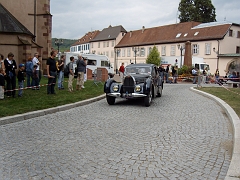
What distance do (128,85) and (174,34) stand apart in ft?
154

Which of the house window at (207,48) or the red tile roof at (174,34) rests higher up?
the red tile roof at (174,34)

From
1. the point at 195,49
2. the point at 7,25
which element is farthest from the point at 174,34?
the point at 7,25

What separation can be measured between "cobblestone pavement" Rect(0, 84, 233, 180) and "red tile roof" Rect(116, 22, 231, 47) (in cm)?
4205

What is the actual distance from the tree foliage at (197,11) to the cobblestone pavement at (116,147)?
57.3 meters

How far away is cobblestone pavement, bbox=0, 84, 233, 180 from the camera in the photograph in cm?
421

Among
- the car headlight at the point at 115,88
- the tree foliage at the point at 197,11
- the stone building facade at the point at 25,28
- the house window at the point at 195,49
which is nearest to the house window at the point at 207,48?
the house window at the point at 195,49

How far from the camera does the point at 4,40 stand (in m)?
23.5

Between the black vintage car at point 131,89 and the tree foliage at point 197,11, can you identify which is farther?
the tree foliage at point 197,11

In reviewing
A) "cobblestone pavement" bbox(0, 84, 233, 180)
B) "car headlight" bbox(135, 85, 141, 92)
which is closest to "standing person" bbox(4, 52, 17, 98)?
"cobblestone pavement" bbox(0, 84, 233, 180)

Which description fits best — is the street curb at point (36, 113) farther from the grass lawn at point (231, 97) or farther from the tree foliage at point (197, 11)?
the tree foliage at point (197, 11)

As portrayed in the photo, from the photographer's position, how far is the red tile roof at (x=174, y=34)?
4747 centimetres

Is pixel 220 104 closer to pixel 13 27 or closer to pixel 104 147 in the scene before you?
pixel 104 147

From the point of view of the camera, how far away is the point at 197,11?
61.8 meters

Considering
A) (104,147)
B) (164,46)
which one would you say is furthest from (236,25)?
(104,147)
